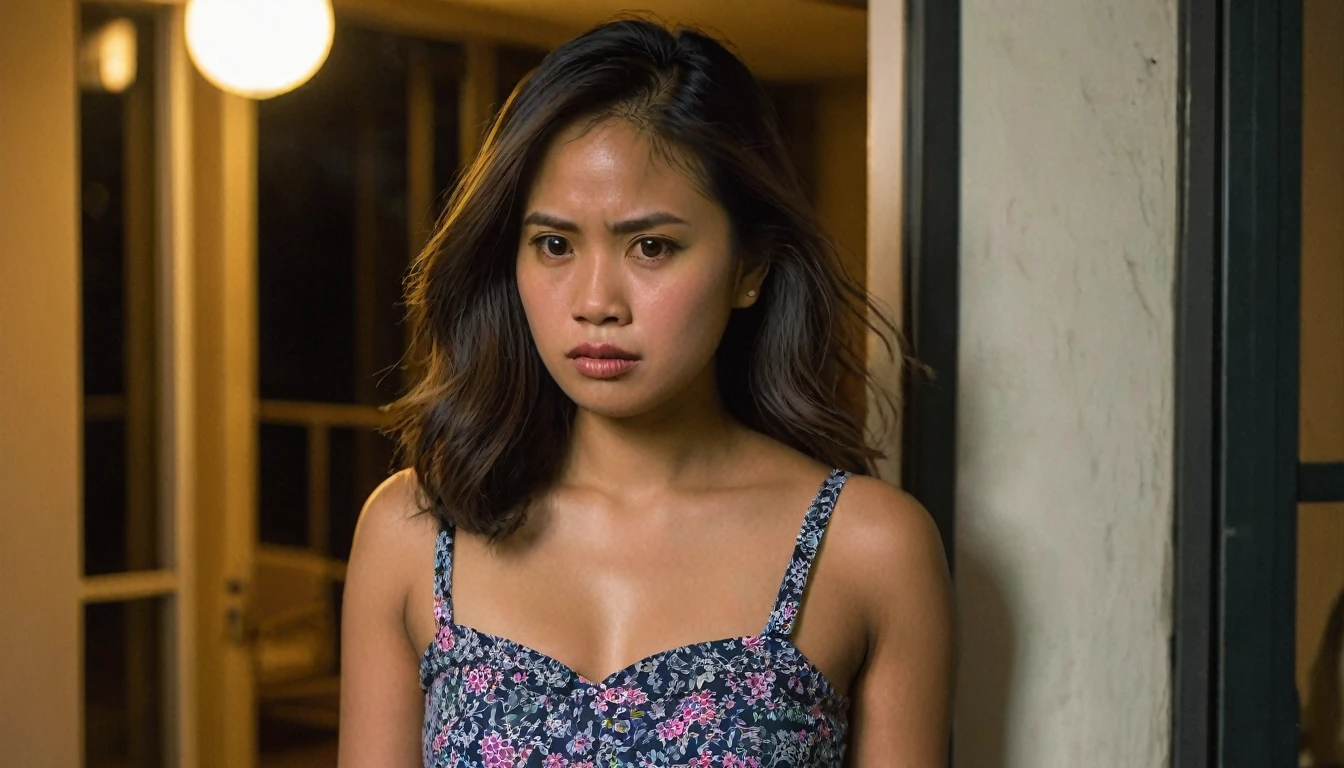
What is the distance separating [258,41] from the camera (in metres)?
3.16

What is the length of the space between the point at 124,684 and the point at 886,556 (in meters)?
2.45

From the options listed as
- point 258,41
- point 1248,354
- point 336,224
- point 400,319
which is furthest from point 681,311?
point 336,224

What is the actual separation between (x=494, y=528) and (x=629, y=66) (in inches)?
20.2

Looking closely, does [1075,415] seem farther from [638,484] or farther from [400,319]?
[400,319]

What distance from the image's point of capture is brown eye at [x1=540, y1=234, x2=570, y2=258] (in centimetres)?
145

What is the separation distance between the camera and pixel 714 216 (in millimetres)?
1445

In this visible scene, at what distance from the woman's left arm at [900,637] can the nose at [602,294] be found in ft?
1.17

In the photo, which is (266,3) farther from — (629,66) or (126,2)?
(629,66)

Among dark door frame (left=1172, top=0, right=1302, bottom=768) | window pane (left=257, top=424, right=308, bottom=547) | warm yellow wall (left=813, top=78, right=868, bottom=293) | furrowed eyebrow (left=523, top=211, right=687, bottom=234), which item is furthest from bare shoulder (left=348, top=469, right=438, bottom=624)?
window pane (left=257, top=424, right=308, bottom=547)

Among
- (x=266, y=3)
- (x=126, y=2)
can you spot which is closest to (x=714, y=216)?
(x=266, y=3)

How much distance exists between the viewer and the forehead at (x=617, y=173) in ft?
4.62

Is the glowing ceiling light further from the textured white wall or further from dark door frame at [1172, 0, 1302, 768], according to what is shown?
dark door frame at [1172, 0, 1302, 768]

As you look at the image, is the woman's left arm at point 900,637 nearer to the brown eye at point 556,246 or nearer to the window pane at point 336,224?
the brown eye at point 556,246

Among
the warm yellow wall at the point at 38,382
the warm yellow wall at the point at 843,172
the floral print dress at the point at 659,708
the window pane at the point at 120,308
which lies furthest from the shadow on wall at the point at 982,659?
the window pane at the point at 120,308
